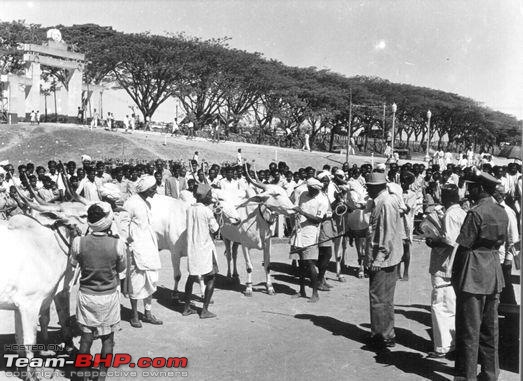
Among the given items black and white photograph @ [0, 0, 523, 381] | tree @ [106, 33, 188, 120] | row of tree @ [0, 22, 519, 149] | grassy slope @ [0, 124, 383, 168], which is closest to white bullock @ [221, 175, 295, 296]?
black and white photograph @ [0, 0, 523, 381]

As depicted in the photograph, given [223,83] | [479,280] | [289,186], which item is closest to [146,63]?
[223,83]

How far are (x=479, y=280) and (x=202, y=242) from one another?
12.9ft

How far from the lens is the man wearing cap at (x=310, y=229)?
30.7 feet

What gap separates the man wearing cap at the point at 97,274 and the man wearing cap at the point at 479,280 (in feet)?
11.9

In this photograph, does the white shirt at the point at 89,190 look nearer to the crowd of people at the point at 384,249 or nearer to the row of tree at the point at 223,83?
the crowd of people at the point at 384,249

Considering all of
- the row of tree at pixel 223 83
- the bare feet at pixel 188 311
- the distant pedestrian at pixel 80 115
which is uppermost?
the row of tree at pixel 223 83

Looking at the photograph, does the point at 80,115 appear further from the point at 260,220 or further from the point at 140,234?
the point at 140,234

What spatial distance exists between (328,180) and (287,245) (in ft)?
13.3

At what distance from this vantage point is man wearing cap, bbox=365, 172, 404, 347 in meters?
7.23

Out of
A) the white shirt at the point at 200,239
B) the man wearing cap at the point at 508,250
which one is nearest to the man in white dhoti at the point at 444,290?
the man wearing cap at the point at 508,250

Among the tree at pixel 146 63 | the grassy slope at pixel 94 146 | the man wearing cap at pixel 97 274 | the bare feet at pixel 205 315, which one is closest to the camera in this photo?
the man wearing cap at pixel 97 274

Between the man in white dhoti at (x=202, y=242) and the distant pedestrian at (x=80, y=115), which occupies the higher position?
the distant pedestrian at (x=80, y=115)

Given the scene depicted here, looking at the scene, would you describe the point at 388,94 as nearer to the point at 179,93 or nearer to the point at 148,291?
the point at 179,93

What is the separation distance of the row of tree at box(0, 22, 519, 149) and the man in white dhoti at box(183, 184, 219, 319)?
3526 centimetres
